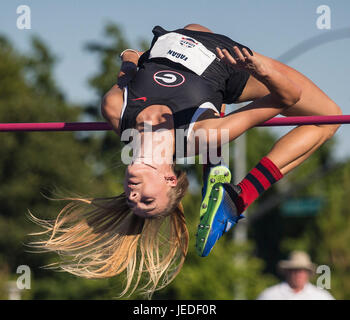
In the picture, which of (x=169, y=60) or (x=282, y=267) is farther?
(x=282, y=267)

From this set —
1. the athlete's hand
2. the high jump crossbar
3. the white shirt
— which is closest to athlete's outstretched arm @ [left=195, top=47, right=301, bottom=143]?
the athlete's hand

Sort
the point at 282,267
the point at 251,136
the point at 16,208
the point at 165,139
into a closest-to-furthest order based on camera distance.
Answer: the point at 165,139 < the point at 282,267 < the point at 16,208 < the point at 251,136

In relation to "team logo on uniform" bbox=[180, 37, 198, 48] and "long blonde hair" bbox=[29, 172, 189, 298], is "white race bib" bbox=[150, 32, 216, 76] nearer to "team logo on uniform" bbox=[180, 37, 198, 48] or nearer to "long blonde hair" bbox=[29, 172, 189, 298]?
"team logo on uniform" bbox=[180, 37, 198, 48]

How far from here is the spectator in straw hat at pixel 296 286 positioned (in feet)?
22.6

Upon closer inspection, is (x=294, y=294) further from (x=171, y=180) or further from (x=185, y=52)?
(x=185, y=52)

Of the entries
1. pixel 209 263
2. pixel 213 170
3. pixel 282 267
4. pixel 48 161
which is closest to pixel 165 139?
pixel 213 170

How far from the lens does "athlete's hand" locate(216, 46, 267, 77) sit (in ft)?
16.1

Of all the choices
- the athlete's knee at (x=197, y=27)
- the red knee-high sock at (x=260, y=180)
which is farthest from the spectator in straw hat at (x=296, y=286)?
the athlete's knee at (x=197, y=27)

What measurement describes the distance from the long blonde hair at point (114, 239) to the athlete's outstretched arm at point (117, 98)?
762 mm

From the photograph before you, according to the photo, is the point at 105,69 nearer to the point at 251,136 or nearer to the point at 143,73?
the point at 251,136

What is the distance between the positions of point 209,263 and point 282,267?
277 inches

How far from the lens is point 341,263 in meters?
24.7

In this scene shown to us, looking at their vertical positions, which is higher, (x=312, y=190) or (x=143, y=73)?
(x=312, y=190)
